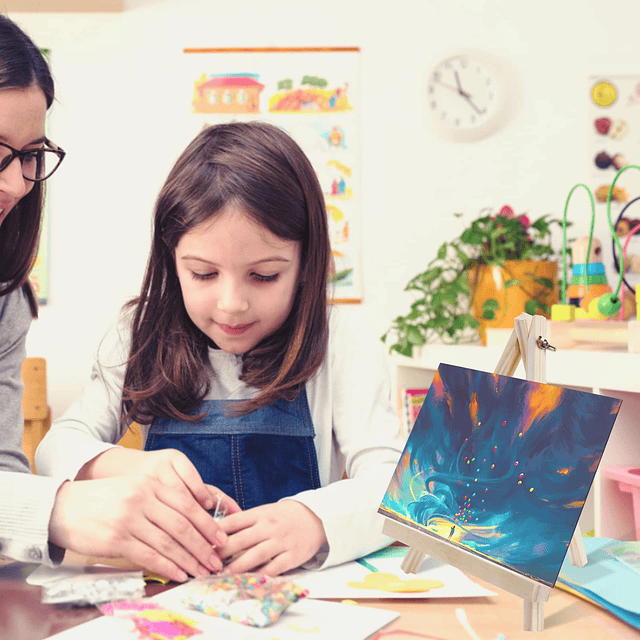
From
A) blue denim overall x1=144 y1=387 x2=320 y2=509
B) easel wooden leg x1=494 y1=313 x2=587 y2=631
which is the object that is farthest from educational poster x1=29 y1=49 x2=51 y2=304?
easel wooden leg x1=494 y1=313 x2=587 y2=631

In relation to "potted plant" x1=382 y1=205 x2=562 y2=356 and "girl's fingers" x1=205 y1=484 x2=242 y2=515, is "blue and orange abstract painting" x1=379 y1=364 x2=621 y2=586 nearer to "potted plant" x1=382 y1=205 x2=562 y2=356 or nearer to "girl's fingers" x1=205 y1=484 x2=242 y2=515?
"girl's fingers" x1=205 y1=484 x2=242 y2=515

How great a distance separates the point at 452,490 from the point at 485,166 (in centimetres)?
198

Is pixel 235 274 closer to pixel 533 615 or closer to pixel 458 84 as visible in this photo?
pixel 533 615

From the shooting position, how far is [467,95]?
2297 mm

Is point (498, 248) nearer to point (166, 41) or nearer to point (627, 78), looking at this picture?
point (627, 78)

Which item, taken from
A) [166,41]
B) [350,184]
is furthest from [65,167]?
[350,184]

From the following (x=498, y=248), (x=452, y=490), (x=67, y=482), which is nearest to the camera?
(x=452, y=490)

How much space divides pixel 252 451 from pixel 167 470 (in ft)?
0.72

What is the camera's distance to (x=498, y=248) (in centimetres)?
193

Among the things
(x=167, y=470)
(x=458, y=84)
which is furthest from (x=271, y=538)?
(x=458, y=84)

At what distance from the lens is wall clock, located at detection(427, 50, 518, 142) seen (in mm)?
2287

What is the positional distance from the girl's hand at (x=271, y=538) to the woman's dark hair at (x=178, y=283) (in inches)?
9.8

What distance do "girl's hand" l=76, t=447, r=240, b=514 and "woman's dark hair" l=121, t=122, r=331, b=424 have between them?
0.49 ft

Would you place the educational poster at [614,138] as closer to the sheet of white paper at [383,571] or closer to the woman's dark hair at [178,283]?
the woman's dark hair at [178,283]
